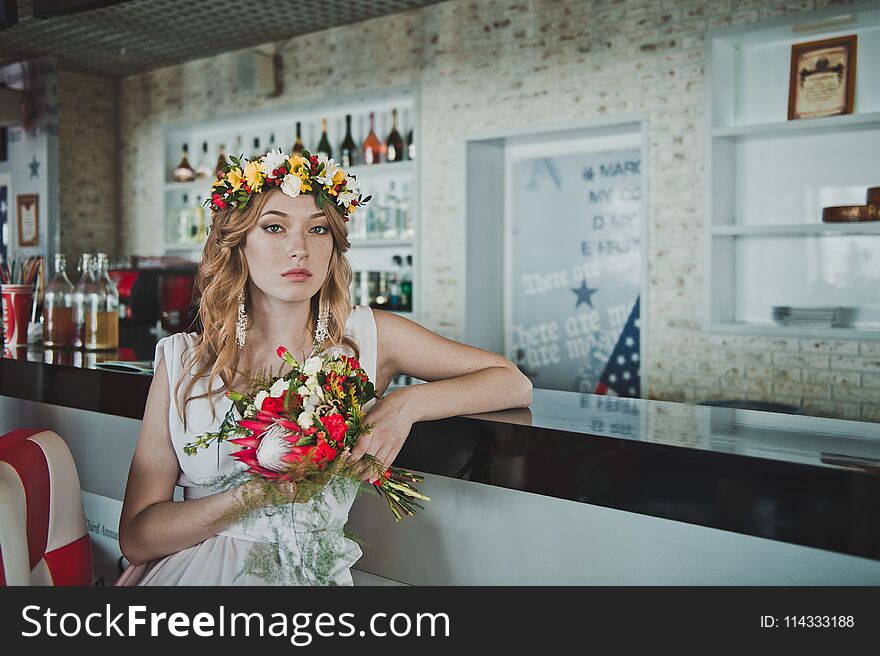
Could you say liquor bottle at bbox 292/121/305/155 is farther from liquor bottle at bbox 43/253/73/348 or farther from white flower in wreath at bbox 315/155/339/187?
white flower in wreath at bbox 315/155/339/187

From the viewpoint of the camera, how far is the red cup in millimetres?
3438

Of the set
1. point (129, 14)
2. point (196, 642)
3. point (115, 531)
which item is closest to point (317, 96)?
point (129, 14)

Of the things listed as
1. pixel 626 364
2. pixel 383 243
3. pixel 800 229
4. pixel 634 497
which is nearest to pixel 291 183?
pixel 634 497

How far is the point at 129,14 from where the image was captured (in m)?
5.71

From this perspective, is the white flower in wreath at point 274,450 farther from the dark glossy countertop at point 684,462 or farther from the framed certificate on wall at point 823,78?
the framed certificate on wall at point 823,78

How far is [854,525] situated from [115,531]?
2.07m

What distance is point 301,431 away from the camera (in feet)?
4.49

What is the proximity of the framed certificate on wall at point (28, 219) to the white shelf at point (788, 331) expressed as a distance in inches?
217

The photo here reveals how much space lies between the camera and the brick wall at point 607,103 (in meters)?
4.19

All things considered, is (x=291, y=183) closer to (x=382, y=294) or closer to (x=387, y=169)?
(x=387, y=169)

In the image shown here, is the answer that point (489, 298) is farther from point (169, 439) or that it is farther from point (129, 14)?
point (169, 439)

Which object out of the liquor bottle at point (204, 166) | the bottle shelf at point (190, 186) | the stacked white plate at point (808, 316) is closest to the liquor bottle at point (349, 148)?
the bottle shelf at point (190, 186)

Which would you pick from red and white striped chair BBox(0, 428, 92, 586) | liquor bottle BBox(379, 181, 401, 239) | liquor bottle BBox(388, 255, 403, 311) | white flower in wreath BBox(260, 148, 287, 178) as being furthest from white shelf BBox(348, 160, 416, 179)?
red and white striped chair BBox(0, 428, 92, 586)

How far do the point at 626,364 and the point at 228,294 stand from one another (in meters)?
3.42
